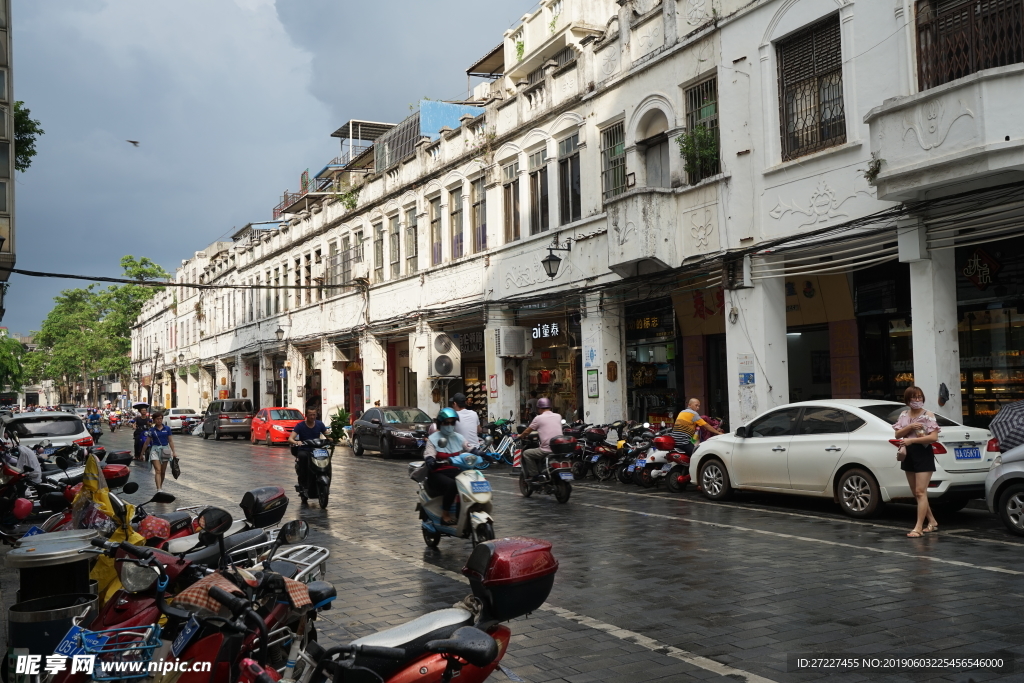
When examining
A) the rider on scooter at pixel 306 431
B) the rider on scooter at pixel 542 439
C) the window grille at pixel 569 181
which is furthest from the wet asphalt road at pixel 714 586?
the window grille at pixel 569 181

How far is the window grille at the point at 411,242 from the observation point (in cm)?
3167

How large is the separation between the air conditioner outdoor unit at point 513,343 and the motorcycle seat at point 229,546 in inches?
771

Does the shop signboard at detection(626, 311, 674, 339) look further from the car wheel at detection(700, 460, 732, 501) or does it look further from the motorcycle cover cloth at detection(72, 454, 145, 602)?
the motorcycle cover cloth at detection(72, 454, 145, 602)

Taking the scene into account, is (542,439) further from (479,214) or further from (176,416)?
(176,416)

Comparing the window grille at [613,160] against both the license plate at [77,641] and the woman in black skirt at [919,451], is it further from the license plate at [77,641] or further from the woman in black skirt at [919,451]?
the license plate at [77,641]

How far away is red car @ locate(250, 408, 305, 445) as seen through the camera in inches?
1280

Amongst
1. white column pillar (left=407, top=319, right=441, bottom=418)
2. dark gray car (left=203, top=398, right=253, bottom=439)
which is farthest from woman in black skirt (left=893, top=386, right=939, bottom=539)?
dark gray car (left=203, top=398, right=253, bottom=439)

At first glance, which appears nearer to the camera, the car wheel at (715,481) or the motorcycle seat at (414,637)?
the motorcycle seat at (414,637)

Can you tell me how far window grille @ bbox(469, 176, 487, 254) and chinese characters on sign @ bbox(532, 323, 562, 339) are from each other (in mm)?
3872

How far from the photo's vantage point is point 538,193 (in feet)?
81.8

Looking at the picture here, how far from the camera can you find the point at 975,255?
1480cm

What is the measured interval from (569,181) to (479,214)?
5.04 metres

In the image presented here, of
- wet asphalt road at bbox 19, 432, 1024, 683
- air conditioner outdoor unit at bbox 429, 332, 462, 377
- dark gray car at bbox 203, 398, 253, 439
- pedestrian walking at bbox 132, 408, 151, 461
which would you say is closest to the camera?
wet asphalt road at bbox 19, 432, 1024, 683

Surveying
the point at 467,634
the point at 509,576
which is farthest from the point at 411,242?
the point at 467,634
